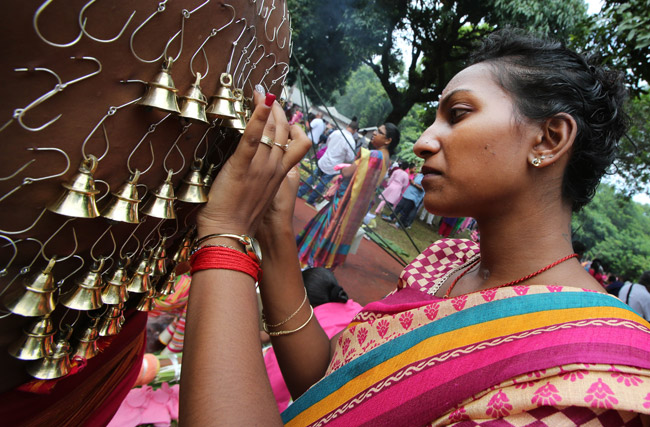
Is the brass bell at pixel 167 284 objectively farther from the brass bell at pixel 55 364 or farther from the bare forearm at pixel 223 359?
the brass bell at pixel 55 364

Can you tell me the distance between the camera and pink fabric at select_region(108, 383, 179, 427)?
219 centimetres

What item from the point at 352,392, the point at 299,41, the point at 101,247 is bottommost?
the point at 352,392

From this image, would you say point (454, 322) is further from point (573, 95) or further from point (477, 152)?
point (573, 95)

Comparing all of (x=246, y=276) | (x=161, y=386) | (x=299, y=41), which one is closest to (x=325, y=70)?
(x=299, y=41)

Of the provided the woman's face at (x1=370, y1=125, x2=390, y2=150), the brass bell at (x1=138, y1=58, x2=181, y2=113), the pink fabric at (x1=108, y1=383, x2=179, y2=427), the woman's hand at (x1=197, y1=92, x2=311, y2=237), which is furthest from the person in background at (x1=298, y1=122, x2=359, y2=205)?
the brass bell at (x1=138, y1=58, x2=181, y2=113)

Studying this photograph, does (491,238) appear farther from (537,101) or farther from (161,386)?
(161,386)

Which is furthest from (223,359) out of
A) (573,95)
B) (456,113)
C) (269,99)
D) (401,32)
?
(401,32)

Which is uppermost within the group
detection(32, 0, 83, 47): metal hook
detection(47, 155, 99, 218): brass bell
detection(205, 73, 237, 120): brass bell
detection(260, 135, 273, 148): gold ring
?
Result: detection(260, 135, 273, 148): gold ring

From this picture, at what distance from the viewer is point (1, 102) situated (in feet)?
1.48

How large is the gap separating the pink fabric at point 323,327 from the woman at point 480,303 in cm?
122

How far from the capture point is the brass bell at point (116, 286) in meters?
0.70

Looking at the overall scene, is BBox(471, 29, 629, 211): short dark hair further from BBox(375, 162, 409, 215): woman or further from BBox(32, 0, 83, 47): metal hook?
BBox(375, 162, 409, 215): woman

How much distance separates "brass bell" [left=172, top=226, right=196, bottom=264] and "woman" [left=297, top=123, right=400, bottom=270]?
4578 millimetres

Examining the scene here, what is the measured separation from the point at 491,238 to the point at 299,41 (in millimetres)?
15363
